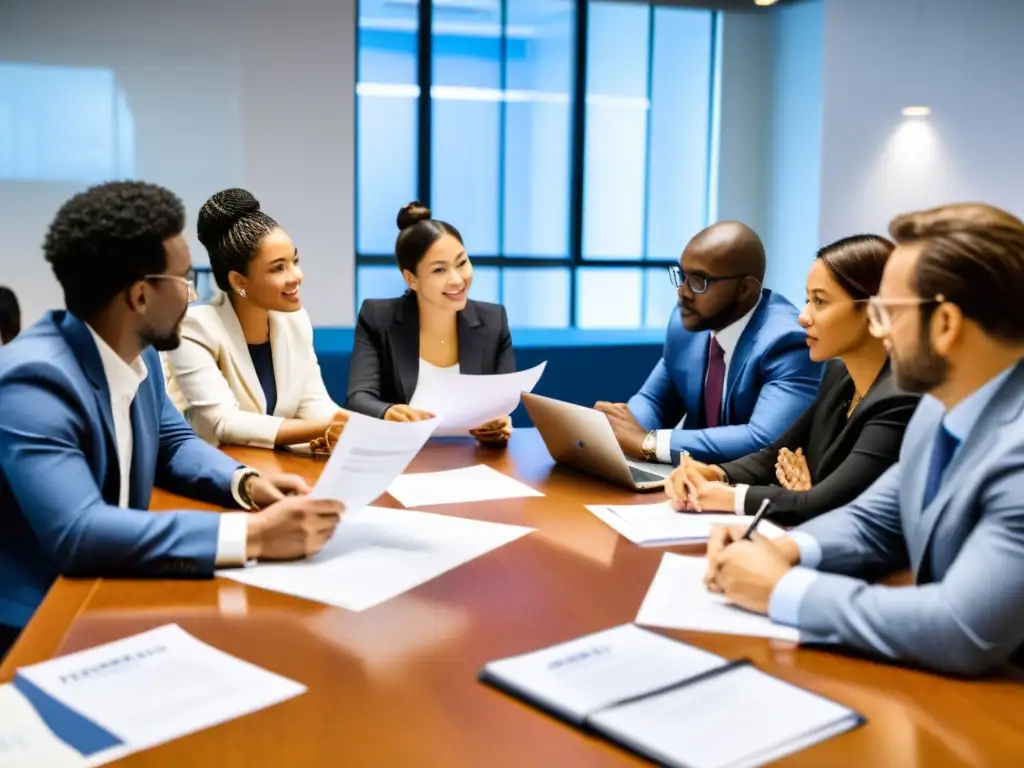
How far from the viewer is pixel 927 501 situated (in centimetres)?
143

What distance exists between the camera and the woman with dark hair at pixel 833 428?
1848mm

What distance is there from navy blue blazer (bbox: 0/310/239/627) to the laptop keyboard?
1.02m

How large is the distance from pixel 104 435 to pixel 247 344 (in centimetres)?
130

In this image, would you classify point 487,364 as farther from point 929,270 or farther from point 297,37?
point 297,37

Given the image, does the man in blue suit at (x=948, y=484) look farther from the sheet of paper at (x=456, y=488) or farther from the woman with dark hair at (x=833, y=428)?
the sheet of paper at (x=456, y=488)

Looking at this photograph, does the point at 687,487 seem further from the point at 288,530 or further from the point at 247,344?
the point at 247,344

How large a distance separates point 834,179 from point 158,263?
6.33 m

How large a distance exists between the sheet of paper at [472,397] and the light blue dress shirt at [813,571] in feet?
4.02

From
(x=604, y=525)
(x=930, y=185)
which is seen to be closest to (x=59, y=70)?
(x=604, y=525)

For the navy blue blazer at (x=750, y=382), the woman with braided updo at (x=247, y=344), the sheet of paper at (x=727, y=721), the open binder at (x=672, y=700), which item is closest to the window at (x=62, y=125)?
the woman with braided updo at (x=247, y=344)

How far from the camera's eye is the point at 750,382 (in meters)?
2.66

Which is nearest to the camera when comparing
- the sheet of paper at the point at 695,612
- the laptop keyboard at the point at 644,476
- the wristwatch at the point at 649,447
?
the sheet of paper at the point at 695,612

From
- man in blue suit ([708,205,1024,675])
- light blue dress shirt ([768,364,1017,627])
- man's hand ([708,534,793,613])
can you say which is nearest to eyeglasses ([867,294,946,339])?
man in blue suit ([708,205,1024,675])

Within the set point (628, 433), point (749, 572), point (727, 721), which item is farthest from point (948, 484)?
point (628, 433)
